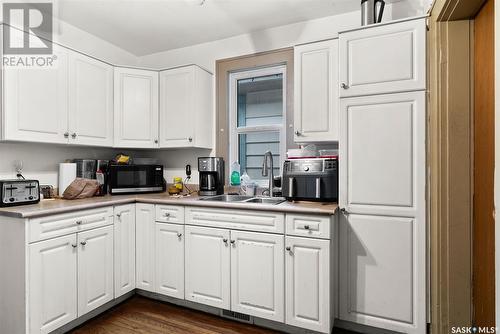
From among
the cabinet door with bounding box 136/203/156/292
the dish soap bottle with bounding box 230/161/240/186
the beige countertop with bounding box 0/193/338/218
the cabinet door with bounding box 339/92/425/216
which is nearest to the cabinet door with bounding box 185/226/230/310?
the beige countertop with bounding box 0/193/338/218

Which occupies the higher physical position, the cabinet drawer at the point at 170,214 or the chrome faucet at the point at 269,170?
the chrome faucet at the point at 269,170

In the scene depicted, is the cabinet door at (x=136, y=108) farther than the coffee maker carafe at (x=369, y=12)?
Yes

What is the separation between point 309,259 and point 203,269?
0.85 meters

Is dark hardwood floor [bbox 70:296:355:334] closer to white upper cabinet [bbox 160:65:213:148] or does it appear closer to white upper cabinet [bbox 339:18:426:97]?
white upper cabinet [bbox 160:65:213:148]

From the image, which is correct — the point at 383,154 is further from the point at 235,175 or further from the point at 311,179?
the point at 235,175

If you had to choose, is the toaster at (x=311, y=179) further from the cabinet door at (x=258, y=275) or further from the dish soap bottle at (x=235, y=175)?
the dish soap bottle at (x=235, y=175)

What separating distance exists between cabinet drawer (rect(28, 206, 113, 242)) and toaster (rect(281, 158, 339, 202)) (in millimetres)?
1433

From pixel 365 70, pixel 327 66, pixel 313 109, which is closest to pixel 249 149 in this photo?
pixel 313 109

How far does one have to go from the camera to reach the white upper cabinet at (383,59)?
1771 millimetres

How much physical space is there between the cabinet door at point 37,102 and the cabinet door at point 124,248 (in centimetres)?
78

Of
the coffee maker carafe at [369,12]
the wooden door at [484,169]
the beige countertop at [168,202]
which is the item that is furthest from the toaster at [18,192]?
the wooden door at [484,169]

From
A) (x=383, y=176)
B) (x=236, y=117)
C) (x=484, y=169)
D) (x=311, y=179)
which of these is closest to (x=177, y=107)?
(x=236, y=117)

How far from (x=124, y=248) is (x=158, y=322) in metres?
0.66

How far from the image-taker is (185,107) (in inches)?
112
